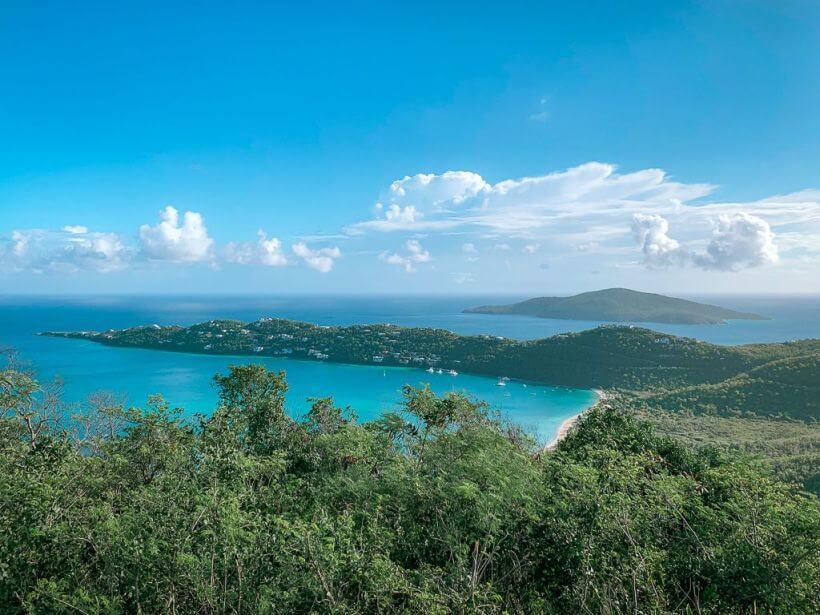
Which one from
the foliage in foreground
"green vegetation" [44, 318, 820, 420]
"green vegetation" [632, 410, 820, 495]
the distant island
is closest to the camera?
the foliage in foreground

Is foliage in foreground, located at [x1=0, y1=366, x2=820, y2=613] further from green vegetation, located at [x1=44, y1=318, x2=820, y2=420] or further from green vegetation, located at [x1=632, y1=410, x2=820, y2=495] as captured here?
green vegetation, located at [x1=44, y1=318, x2=820, y2=420]

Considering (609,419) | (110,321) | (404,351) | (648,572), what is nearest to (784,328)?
(404,351)

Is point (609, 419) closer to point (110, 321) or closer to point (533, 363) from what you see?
point (533, 363)

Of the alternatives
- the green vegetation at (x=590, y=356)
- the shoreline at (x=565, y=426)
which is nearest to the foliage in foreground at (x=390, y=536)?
the shoreline at (x=565, y=426)

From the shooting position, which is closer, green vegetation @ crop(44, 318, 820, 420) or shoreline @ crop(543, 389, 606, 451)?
shoreline @ crop(543, 389, 606, 451)

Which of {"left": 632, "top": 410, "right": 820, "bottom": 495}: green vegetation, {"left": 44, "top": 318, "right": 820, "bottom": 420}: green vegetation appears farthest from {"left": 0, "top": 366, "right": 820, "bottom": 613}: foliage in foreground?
{"left": 44, "top": 318, "right": 820, "bottom": 420}: green vegetation

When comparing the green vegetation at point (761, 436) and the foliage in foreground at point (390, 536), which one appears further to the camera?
the green vegetation at point (761, 436)

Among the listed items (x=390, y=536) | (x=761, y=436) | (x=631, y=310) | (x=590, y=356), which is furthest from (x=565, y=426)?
(x=631, y=310)

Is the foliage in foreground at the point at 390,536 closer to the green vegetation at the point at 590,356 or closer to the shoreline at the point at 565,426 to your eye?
the shoreline at the point at 565,426

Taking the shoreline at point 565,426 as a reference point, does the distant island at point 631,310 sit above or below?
above
